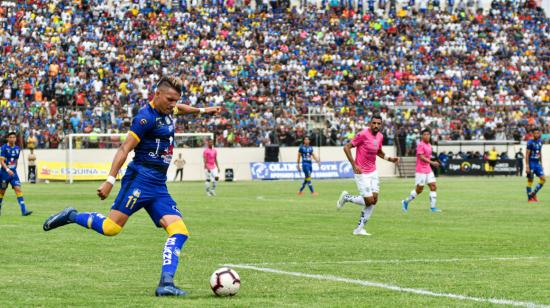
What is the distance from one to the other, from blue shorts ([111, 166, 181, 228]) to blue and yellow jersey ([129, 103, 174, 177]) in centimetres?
14

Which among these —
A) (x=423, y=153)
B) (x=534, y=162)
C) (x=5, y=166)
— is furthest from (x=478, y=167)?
(x=5, y=166)

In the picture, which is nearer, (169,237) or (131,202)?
(169,237)

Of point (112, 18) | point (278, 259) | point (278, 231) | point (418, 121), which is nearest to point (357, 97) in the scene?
point (418, 121)

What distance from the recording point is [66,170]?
55.3 metres

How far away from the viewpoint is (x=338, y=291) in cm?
1064

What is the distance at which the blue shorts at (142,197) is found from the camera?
1068 cm

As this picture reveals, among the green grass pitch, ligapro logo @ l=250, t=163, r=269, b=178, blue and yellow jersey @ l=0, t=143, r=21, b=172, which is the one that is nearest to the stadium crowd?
ligapro logo @ l=250, t=163, r=269, b=178

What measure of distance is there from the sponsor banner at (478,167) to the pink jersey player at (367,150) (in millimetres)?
42294

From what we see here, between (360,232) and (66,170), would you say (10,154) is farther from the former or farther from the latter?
(66,170)

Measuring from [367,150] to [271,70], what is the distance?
42123 millimetres

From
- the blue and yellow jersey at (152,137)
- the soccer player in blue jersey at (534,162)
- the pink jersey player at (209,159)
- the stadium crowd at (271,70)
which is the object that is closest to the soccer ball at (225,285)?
the blue and yellow jersey at (152,137)

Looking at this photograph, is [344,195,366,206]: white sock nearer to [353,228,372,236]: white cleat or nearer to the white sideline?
[353,228,372,236]: white cleat

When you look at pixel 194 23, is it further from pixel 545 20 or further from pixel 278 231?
pixel 278 231

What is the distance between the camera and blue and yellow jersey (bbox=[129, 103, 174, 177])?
10594 millimetres
